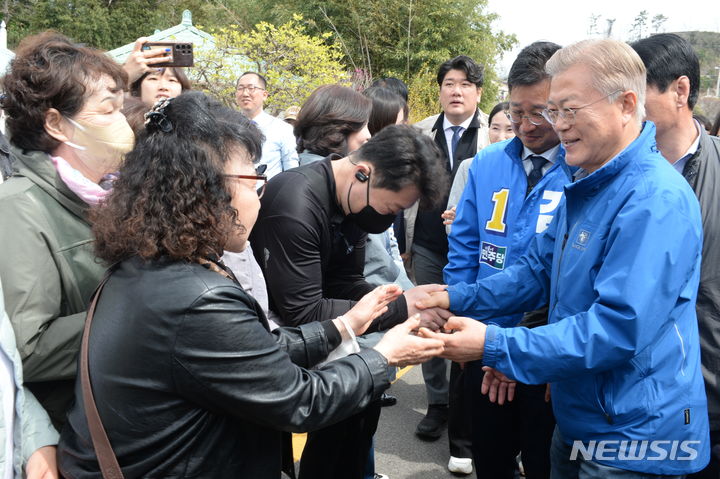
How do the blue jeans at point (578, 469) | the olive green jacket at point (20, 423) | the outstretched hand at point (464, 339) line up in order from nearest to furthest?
the olive green jacket at point (20, 423)
the blue jeans at point (578, 469)
the outstretched hand at point (464, 339)

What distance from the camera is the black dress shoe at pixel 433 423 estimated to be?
4.16m

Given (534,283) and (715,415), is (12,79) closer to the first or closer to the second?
(534,283)

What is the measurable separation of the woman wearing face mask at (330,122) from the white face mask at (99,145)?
4.14 ft

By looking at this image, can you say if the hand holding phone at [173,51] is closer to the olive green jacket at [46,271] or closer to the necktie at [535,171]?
the olive green jacket at [46,271]

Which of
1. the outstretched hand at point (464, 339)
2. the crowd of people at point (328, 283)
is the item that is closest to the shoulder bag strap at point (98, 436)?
the crowd of people at point (328, 283)

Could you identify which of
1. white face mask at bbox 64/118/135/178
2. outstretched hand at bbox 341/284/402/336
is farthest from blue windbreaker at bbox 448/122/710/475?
white face mask at bbox 64/118/135/178

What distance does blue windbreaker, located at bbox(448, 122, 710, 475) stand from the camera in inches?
70.8

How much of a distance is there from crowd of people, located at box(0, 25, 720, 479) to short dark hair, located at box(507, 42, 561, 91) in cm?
1

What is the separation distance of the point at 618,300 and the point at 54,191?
73.7 inches

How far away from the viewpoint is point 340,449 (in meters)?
2.83

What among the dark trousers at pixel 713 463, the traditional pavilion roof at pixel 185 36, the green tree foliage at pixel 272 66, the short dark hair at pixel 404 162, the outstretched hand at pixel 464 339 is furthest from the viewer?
the traditional pavilion roof at pixel 185 36

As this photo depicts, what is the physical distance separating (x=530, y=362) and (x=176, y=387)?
3.81 feet

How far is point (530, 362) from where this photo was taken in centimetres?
201

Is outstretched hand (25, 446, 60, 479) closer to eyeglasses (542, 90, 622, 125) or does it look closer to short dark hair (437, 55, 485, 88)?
eyeglasses (542, 90, 622, 125)
